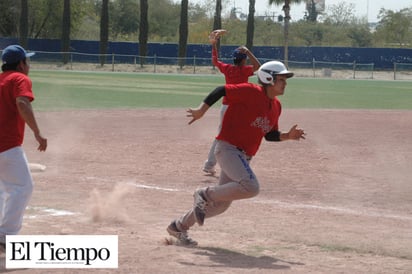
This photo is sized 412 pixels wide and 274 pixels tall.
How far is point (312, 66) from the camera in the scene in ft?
232

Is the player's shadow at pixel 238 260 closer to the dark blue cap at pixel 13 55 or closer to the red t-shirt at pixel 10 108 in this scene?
the red t-shirt at pixel 10 108

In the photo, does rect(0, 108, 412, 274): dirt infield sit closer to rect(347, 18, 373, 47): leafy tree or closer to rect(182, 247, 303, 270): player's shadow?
rect(182, 247, 303, 270): player's shadow

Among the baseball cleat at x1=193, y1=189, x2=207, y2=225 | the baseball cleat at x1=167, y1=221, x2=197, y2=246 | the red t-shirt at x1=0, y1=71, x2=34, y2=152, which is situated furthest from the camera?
the baseball cleat at x1=167, y1=221, x2=197, y2=246

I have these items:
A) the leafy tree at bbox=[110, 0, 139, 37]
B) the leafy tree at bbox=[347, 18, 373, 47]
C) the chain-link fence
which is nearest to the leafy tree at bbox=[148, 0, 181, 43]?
the leafy tree at bbox=[110, 0, 139, 37]

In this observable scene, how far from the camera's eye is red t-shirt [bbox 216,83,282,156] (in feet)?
28.7

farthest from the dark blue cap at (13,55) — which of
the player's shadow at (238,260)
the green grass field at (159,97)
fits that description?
the green grass field at (159,97)

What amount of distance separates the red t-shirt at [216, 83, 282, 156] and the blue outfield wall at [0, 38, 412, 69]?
64.5 m

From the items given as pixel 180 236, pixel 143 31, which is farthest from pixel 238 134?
pixel 143 31

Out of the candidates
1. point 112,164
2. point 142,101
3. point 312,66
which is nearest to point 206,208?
point 112,164

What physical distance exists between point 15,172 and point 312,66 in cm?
6342

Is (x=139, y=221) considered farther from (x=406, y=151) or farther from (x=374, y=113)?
(x=374, y=113)

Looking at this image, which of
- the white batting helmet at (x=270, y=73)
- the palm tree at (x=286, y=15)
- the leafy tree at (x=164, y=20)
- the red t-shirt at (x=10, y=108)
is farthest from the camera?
the leafy tree at (x=164, y=20)

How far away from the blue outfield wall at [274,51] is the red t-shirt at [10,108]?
214ft

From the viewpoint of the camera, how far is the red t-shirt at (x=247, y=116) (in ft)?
28.7
